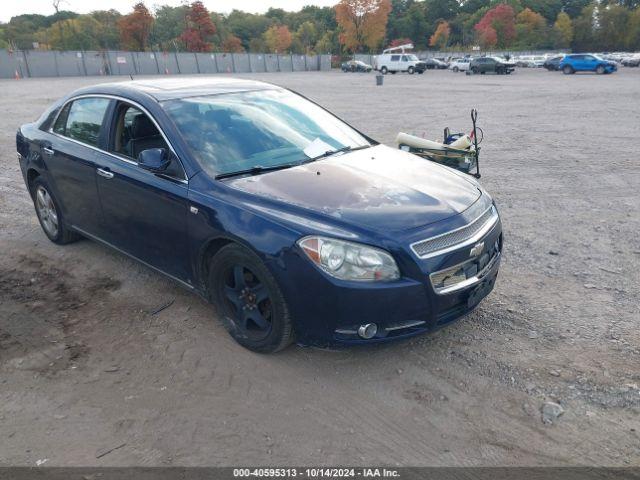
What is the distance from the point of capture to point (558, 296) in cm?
410

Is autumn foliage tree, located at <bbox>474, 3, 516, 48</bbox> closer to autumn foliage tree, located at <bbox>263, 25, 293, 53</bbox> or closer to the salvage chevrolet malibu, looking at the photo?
autumn foliage tree, located at <bbox>263, 25, 293, 53</bbox>

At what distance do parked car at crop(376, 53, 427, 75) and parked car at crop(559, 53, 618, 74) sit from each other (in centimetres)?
1362

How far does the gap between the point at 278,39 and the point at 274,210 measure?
10681cm

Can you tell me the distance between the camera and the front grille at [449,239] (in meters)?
2.95

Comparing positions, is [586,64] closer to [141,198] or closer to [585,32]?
[141,198]

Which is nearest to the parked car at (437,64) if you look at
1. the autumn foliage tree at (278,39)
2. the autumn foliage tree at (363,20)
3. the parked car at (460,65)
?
the parked car at (460,65)

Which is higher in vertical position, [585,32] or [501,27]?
[501,27]

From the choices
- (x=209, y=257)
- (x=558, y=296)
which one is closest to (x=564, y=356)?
(x=558, y=296)

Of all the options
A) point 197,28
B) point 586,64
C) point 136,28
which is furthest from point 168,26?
point 586,64

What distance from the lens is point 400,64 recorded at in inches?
2051

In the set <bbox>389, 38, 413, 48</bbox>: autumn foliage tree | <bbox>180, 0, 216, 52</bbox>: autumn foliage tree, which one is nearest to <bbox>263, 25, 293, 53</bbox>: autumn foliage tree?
<bbox>180, 0, 216, 52</bbox>: autumn foliage tree

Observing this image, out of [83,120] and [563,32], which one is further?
[563,32]

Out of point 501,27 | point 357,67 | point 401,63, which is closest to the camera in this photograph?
point 401,63

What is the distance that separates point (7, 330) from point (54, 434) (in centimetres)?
145
